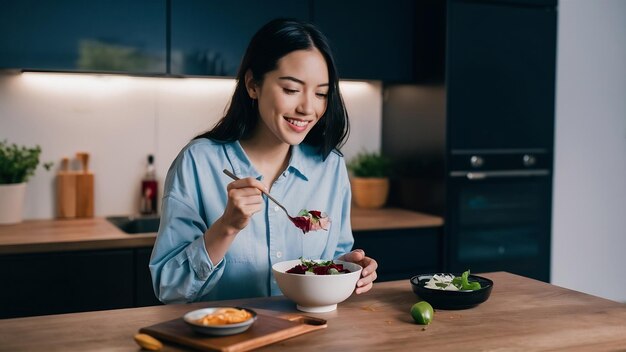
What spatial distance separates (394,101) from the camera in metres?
4.25

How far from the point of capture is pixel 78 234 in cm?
313

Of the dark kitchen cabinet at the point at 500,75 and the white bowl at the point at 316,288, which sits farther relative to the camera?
the dark kitchen cabinet at the point at 500,75

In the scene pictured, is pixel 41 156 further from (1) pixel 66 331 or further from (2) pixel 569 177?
(2) pixel 569 177

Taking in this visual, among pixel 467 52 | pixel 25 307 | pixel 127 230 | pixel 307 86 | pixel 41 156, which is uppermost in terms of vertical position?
pixel 467 52

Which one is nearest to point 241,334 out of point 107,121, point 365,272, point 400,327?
point 400,327

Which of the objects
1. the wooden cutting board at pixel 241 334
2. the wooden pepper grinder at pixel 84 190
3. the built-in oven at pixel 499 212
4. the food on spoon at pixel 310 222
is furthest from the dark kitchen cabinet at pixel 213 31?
the wooden cutting board at pixel 241 334

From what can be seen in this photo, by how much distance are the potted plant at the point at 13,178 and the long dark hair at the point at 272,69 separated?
147cm

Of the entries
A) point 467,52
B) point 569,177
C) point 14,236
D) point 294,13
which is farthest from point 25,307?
point 569,177

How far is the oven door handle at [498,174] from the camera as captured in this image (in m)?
3.85

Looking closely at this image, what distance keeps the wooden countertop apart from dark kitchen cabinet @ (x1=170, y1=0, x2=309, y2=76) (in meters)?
0.80

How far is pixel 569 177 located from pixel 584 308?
105 inches

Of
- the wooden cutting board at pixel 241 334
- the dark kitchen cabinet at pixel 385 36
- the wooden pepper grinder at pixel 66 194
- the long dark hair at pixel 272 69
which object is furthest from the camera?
the dark kitchen cabinet at pixel 385 36

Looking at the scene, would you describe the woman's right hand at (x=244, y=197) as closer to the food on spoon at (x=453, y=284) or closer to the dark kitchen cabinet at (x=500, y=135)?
the food on spoon at (x=453, y=284)

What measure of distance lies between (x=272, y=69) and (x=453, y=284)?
2.46ft
